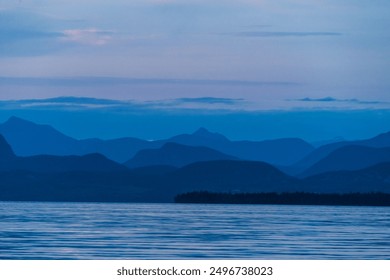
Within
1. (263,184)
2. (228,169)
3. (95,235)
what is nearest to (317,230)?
(95,235)

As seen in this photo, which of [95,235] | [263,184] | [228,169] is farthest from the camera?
[228,169]

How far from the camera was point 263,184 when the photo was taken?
144m

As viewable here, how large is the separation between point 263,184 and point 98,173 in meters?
21.1

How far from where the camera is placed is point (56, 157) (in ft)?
488
